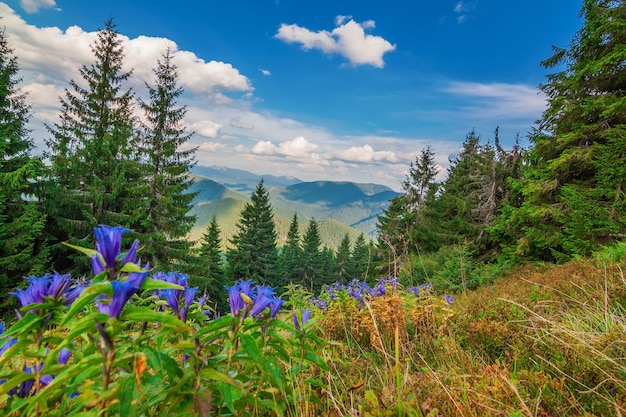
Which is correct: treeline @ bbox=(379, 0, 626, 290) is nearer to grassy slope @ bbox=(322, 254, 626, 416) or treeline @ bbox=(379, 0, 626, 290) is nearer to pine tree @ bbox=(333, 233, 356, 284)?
grassy slope @ bbox=(322, 254, 626, 416)

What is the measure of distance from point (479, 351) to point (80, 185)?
19.8m

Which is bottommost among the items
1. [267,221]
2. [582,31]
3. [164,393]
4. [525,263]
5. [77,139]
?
[267,221]

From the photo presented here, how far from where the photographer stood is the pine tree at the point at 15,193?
12.7m

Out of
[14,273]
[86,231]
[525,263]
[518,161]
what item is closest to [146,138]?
[86,231]

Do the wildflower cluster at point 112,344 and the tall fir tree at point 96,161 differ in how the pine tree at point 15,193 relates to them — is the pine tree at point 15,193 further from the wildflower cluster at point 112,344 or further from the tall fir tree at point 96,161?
the wildflower cluster at point 112,344

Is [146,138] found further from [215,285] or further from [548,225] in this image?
[548,225]

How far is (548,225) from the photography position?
1016 centimetres

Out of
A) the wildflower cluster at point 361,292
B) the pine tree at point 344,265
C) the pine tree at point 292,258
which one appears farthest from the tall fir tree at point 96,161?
the pine tree at point 344,265

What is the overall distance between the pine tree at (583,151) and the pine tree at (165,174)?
16.6 meters

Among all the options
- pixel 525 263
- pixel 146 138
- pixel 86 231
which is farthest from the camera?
pixel 146 138

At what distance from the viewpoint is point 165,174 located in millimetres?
18547

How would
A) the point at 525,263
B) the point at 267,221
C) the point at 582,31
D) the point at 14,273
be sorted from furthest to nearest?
the point at 267,221, the point at 14,273, the point at 525,263, the point at 582,31

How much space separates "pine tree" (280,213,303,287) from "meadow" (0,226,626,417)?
4095 cm

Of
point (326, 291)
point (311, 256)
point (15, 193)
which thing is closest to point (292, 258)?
point (311, 256)
